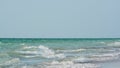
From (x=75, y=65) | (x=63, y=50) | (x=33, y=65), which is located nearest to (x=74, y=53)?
(x=63, y=50)

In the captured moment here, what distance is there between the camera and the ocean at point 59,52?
3500mm

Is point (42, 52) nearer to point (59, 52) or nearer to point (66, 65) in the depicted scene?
point (59, 52)

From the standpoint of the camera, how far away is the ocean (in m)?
3.50

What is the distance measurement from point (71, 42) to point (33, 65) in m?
1.73

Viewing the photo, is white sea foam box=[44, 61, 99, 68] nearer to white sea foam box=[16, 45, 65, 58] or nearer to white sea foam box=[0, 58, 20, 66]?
white sea foam box=[16, 45, 65, 58]

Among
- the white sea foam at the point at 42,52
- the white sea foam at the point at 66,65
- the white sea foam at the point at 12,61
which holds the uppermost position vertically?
the white sea foam at the point at 42,52

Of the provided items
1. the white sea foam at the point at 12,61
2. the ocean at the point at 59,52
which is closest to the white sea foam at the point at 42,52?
the ocean at the point at 59,52

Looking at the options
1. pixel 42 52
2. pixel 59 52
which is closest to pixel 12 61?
pixel 42 52

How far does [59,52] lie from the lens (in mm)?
4141

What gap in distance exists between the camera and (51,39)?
509 cm

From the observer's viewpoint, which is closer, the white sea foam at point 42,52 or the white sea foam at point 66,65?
the white sea foam at point 66,65

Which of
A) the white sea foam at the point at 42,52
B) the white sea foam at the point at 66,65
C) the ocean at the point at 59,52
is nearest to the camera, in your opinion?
the white sea foam at the point at 66,65

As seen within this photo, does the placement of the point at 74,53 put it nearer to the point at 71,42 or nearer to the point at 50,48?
the point at 50,48

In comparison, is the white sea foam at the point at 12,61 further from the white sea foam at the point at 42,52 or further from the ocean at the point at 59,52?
the white sea foam at the point at 42,52
